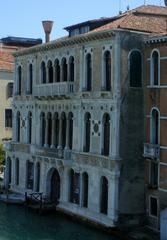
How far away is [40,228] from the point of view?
2483cm

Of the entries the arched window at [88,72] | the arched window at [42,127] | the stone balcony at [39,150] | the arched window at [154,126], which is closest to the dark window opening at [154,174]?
the arched window at [154,126]

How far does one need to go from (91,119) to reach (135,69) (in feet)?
10.2

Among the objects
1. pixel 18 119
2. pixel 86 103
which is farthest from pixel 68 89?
pixel 18 119

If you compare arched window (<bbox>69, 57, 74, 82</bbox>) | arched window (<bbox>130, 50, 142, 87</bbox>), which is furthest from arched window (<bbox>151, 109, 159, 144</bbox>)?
arched window (<bbox>69, 57, 74, 82</bbox>)

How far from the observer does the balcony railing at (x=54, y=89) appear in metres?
27.2

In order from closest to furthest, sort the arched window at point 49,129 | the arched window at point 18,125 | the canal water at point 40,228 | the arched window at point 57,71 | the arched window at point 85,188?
1. the canal water at point 40,228
2. the arched window at point 85,188
3. the arched window at point 57,71
4. the arched window at point 49,129
5. the arched window at point 18,125

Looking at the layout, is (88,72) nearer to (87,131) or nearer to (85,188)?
(87,131)

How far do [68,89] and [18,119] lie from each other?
22.3 ft

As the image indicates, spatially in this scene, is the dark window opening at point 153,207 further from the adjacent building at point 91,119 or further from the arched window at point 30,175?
the arched window at point 30,175

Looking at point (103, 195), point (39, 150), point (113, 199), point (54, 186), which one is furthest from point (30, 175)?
point (113, 199)

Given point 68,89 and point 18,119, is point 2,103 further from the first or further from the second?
point 68,89

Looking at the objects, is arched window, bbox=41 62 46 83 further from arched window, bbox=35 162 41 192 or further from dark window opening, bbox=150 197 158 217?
dark window opening, bbox=150 197 158 217

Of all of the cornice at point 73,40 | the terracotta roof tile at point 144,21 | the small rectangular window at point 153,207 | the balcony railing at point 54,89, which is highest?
the terracotta roof tile at point 144,21

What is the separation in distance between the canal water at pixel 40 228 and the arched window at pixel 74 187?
99 cm
